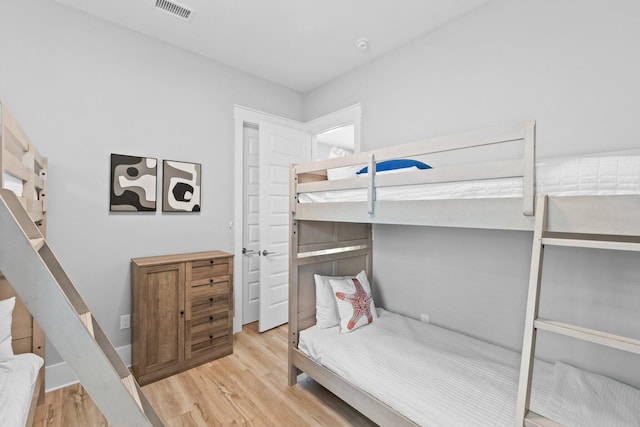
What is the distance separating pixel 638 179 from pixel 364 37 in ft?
7.26

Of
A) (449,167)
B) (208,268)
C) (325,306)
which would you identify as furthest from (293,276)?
(449,167)

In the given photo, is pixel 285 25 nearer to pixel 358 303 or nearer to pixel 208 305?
pixel 358 303

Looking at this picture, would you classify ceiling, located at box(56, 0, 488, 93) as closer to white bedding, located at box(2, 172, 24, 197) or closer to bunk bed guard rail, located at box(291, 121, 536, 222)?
bunk bed guard rail, located at box(291, 121, 536, 222)

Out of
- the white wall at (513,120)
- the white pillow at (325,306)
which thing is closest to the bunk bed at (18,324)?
the white pillow at (325,306)

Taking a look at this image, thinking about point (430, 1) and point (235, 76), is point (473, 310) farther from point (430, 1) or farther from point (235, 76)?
point (235, 76)

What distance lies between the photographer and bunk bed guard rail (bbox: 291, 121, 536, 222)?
1174mm

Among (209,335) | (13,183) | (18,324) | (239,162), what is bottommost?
(209,335)

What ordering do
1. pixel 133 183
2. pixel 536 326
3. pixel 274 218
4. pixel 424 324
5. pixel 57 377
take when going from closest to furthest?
1. pixel 536 326
2. pixel 57 377
3. pixel 424 324
4. pixel 133 183
5. pixel 274 218

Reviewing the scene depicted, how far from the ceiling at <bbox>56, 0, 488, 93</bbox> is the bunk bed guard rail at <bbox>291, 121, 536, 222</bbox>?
1204 mm

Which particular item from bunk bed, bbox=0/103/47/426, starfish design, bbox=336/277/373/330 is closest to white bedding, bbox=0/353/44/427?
bunk bed, bbox=0/103/47/426

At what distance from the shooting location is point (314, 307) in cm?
236

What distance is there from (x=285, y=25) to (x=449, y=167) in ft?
6.24

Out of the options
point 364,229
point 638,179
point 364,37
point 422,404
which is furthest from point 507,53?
point 422,404

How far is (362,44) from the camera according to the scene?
8.62 ft
